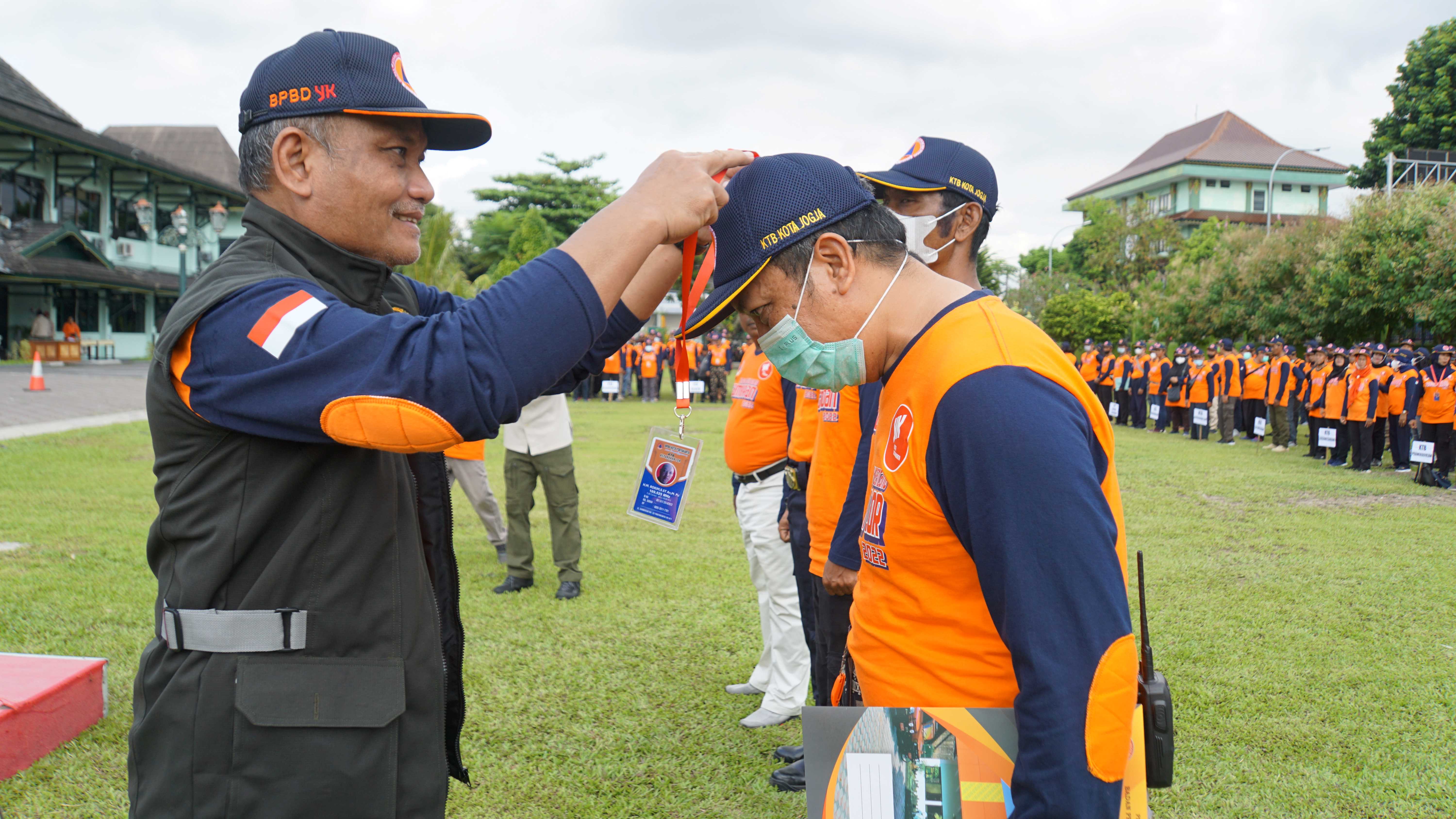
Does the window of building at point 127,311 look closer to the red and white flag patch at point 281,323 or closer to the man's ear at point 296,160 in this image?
the man's ear at point 296,160

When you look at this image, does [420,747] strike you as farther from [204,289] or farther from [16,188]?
[16,188]

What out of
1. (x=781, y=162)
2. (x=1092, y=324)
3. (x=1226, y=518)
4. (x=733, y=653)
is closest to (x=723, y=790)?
(x=733, y=653)

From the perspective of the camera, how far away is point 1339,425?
16234 mm

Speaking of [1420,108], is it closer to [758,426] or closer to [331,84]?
[758,426]

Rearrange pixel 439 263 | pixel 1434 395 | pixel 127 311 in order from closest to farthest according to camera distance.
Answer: pixel 1434 395
pixel 439 263
pixel 127 311

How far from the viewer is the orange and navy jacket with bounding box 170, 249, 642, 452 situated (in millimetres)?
1320

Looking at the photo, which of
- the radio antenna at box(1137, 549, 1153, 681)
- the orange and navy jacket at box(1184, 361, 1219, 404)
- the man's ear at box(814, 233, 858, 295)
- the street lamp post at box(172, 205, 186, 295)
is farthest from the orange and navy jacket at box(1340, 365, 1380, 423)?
the street lamp post at box(172, 205, 186, 295)

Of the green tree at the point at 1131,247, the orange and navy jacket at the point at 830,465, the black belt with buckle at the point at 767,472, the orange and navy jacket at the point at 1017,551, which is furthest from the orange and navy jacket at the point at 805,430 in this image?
the green tree at the point at 1131,247

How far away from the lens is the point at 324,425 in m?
1.35

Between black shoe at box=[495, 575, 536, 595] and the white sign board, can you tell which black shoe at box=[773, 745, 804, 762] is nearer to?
black shoe at box=[495, 575, 536, 595]

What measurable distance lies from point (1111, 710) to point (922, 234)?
6.82ft

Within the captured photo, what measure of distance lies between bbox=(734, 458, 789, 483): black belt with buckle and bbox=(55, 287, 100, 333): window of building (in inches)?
1364

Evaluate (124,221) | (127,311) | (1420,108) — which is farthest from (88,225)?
(1420,108)

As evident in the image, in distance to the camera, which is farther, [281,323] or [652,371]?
[652,371]
